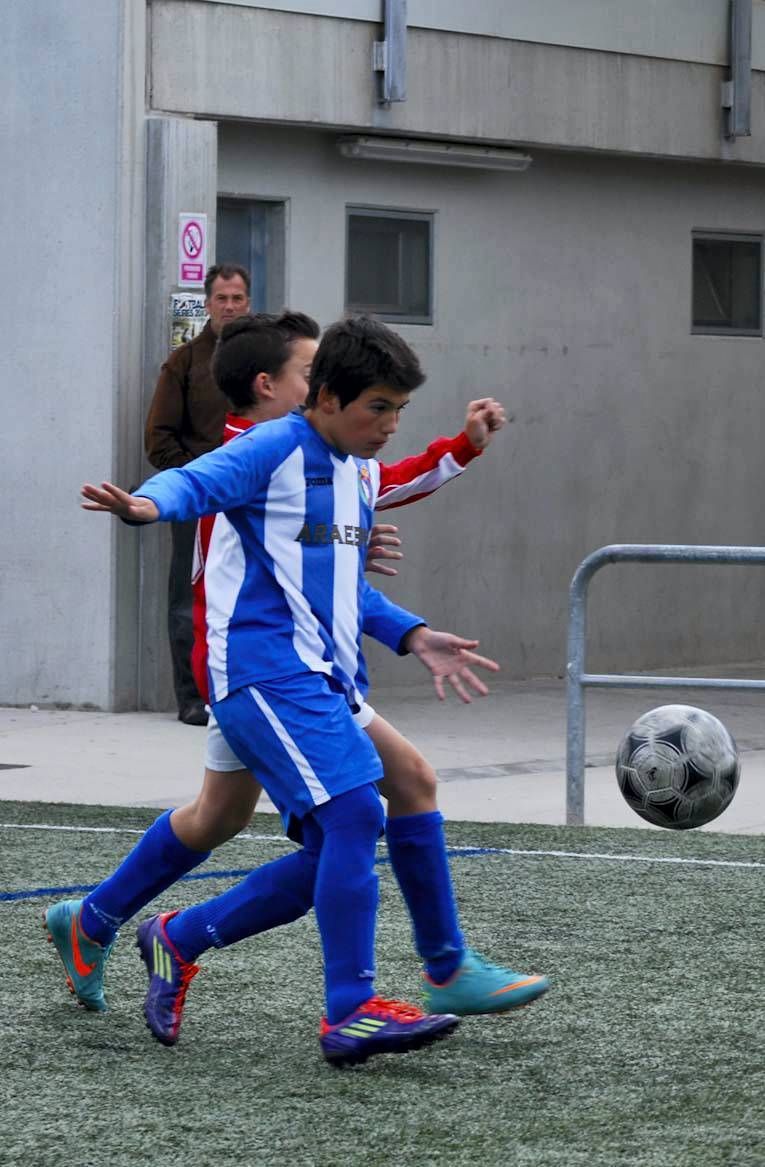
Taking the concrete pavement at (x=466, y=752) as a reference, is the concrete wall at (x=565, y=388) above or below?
above

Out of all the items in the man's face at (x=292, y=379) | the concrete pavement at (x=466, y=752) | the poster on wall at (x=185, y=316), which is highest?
the poster on wall at (x=185, y=316)

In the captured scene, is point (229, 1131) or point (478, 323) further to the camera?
point (478, 323)

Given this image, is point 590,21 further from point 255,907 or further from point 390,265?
point 255,907

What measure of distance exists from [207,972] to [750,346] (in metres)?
9.06

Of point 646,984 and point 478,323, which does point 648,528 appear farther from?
point 646,984

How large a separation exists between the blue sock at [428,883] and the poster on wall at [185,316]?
252 inches

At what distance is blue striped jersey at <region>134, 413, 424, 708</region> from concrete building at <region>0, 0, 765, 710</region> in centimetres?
640

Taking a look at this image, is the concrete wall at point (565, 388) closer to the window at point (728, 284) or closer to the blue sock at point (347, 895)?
the window at point (728, 284)

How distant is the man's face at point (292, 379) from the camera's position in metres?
5.03

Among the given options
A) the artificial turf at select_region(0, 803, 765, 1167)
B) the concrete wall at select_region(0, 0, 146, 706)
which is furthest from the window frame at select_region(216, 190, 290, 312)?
the artificial turf at select_region(0, 803, 765, 1167)

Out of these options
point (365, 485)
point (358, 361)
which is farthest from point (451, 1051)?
point (358, 361)

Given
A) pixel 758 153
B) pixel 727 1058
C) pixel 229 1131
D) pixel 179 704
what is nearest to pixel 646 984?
pixel 727 1058

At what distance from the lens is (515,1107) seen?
4109mm

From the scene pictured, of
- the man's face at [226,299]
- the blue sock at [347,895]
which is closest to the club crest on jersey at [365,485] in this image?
the blue sock at [347,895]
